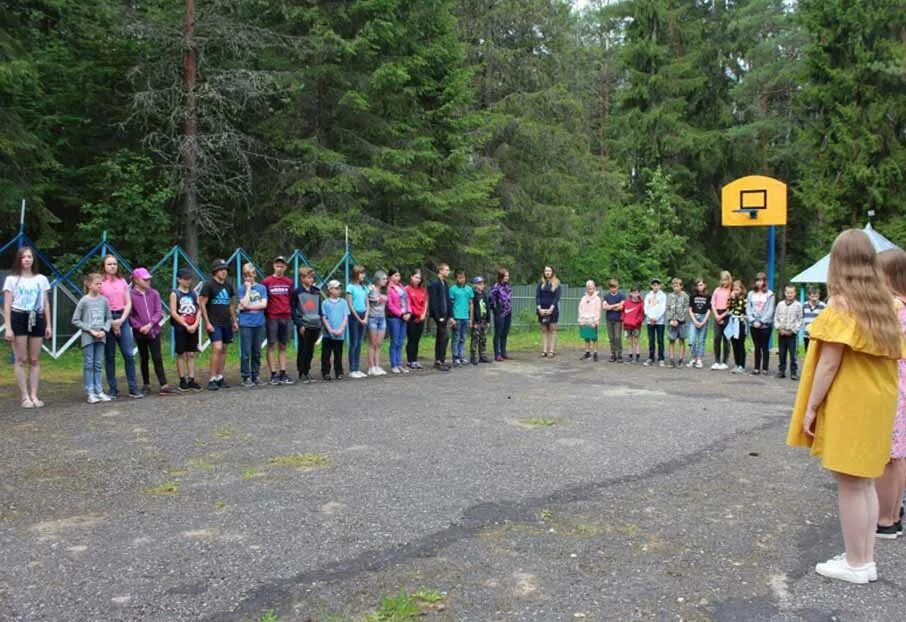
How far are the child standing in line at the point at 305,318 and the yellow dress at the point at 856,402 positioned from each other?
8.38 meters

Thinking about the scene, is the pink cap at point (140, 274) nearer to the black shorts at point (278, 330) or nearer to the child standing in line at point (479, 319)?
the black shorts at point (278, 330)

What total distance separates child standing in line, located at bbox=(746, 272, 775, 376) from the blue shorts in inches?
336

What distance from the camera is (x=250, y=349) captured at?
10.9m

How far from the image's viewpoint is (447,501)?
5266mm

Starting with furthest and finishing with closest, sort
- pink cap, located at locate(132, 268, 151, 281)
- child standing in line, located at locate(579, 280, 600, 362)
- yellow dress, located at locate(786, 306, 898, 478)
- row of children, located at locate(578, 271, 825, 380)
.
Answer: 1. child standing in line, located at locate(579, 280, 600, 362)
2. row of children, located at locate(578, 271, 825, 380)
3. pink cap, located at locate(132, 268, 151, 281)
4. yellow dress, located at locate(786, 306, 898, 478)

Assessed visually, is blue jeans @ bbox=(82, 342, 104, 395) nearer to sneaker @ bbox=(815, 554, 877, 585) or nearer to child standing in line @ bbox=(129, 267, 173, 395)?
child standing in line @ bbox=(129, 267, 173, 395)

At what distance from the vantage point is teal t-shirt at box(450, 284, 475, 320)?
548 inches

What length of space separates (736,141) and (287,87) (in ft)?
73.0

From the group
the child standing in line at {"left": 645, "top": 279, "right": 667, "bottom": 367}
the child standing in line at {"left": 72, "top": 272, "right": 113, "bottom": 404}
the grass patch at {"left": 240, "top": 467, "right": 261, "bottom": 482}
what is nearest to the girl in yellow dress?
the grass patch at {"left": 240, "top": 467, "right": 261, "bottom": 482}

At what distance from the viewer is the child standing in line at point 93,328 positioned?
29.8 ft

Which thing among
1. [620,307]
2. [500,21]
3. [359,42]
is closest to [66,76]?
[359,42]

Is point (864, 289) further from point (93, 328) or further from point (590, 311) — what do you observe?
point (590, 311)

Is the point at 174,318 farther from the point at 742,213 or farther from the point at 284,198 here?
the point at 742,213

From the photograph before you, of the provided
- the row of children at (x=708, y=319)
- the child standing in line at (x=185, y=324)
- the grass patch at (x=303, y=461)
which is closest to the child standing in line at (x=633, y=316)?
the row of children at (x=708, y=319)
